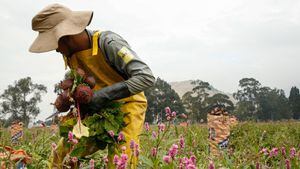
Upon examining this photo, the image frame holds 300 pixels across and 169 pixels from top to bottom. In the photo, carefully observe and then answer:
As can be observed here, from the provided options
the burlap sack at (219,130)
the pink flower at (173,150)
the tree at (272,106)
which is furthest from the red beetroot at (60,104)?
the tree at (272,106)

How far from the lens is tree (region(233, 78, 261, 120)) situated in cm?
7475

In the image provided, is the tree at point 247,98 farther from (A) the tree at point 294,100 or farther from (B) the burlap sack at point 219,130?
(B) the burlap sack at point 219,130

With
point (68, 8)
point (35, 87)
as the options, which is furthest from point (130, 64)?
point (35, 87)

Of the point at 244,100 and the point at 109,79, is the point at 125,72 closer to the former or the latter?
the point at 109,79

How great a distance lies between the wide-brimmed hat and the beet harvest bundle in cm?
23

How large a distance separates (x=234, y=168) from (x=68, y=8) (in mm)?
1468

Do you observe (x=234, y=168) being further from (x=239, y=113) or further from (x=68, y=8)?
(x=239, y=113)

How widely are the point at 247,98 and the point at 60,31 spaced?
81.2m

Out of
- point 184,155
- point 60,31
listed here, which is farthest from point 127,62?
point 184,155

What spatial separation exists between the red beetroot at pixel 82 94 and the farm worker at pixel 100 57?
0.12m

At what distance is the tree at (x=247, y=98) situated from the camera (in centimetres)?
7475

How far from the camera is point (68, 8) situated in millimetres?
2914

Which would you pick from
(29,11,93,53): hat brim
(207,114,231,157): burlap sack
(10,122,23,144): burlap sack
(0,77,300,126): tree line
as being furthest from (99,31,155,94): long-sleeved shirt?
(0,77,300,126): tree line

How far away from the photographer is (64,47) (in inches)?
113
